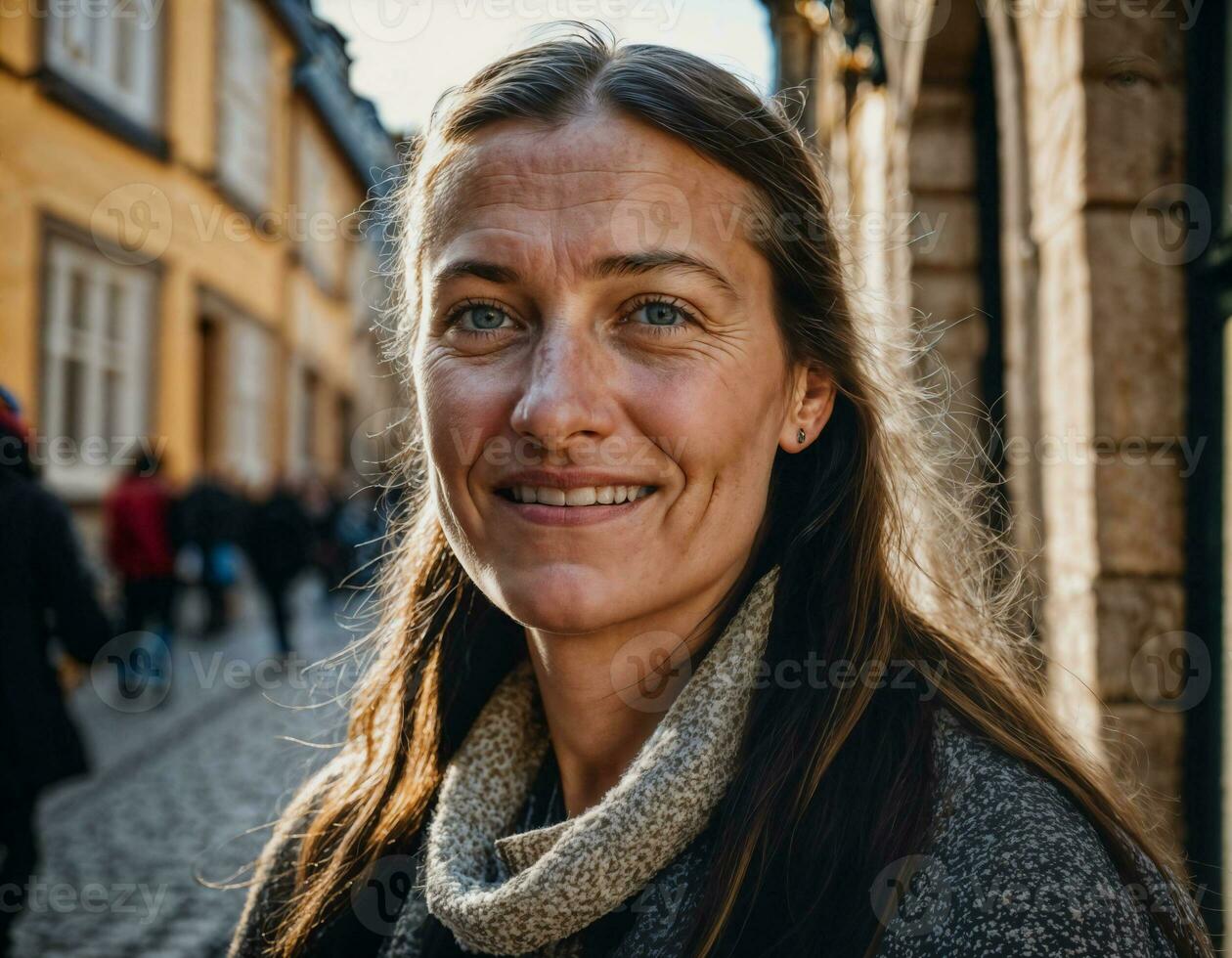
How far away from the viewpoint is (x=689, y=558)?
1.40 meters

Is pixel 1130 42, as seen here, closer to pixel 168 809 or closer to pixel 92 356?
pixel 168 809

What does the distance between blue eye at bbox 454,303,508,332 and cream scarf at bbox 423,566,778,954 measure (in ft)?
1.65

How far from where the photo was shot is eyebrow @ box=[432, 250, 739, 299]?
1.35m

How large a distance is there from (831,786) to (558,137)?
2.93 feet

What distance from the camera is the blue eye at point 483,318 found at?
57.1 inches

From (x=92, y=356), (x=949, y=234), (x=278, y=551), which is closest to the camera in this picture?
(x=949, y=234)

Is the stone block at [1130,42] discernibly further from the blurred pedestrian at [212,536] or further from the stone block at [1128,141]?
the blurred pedestrian at [212,536]

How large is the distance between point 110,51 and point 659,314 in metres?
10.5

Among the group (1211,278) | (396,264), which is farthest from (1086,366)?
(396,264)

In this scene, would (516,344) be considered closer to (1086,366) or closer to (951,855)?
(951,855)

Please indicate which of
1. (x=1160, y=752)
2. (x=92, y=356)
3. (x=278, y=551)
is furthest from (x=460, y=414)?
(x=92, y=356)

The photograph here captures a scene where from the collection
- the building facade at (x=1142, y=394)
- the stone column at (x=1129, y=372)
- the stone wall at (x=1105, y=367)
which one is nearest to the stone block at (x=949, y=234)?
the stone wall at (x=1105, y=367)

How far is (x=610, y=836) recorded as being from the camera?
1.24 m

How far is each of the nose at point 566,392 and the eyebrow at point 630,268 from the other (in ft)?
0.26
